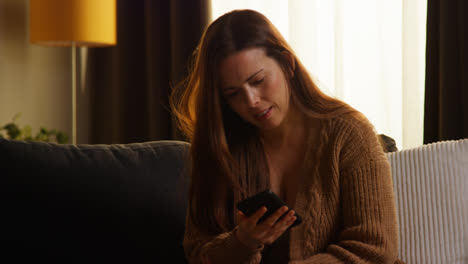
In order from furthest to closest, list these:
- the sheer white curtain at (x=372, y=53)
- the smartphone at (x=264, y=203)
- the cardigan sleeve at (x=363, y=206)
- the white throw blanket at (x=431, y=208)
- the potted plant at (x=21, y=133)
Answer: the potted plant at (x=21, y=133) → the sheer white curtain at (x=372, y=53) → the white throw blanket at (x=431, y=208) → the cardigan sleeve at (x=363, y=206) → the smartphone at (x=264, y=203)

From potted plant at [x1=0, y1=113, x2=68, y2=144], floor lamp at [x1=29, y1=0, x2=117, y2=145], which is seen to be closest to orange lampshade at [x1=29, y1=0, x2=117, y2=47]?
floor lamp at [x1=29, y1=0, x2=117, y2=145]

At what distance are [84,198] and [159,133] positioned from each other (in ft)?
5.91

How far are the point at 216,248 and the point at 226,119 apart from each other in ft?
1.26

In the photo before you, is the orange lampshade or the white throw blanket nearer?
the white throw blanket

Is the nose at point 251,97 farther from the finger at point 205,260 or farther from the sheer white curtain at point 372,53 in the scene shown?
the sheer white curtain at point 372,53

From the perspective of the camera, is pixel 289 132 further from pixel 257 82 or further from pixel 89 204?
pixel 89 204

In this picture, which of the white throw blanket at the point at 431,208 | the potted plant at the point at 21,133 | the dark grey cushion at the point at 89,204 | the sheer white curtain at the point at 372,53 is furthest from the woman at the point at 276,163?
the potted plant at the point at 21,133

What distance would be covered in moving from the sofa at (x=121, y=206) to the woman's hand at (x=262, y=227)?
15.5 inches

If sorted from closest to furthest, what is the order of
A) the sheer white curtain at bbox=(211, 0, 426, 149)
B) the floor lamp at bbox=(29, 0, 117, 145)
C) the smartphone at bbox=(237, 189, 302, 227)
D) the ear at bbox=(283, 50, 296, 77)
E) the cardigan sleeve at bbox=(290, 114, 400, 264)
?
the smartphone at bbox=(237, 189, 302, 227), the cardigan sleeve at bbox=(290, 114, 400, 264), the ear at bbox=(283, 50, 296, 77), the sheer white curtain at bbox=(211, 0, 426, 149), the floor lamp at bbox=(29, 0, 117, 145)

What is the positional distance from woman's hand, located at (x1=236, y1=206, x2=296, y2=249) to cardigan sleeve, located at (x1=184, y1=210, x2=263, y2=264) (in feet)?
0.10

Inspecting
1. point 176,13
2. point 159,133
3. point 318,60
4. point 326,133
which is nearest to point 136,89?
point 159,133

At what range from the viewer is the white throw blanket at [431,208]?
5.33ft

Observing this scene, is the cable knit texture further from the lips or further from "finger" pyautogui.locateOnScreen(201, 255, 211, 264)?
the lips

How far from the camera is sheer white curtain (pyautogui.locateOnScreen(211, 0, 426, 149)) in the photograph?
8.68ft
